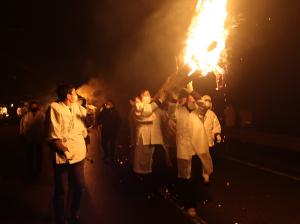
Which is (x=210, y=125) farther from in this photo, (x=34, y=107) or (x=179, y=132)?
(x=34, y=107)

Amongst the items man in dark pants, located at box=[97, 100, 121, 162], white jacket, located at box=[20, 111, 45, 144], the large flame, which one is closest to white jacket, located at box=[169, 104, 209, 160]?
the large flame

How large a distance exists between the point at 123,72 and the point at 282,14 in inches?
317

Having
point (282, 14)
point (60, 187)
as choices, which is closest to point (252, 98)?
point (282, 14)

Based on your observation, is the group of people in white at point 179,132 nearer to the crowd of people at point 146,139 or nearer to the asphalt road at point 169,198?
the crowd of people at point 146,139

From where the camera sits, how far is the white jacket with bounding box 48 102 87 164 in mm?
4984

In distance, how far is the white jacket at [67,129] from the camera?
498 cm

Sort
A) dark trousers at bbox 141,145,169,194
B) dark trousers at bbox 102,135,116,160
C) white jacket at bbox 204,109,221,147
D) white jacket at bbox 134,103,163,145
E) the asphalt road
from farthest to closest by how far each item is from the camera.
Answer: dark trousers at bbox 102,135,116,160, white jacket at bbox 204,109,221,147, white jacket at bbox 134,103,163,145, dark trousers at bbox 141,145,169,194, the asphalt road

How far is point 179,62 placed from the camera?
6.62 meters

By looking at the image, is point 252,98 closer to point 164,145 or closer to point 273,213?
point 164,145

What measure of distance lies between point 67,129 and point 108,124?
6167 mm

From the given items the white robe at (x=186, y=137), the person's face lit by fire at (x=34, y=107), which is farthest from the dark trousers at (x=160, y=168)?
the person's face lit by fire at (x=34, y=107)

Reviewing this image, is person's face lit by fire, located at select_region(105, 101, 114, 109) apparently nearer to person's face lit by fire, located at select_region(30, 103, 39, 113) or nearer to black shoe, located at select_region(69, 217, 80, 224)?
person's face lit by fire, located at select_region(30, 103, 39, 113)

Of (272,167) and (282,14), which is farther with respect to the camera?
(282,14)

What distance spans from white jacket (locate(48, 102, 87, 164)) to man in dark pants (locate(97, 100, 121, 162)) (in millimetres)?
5925
